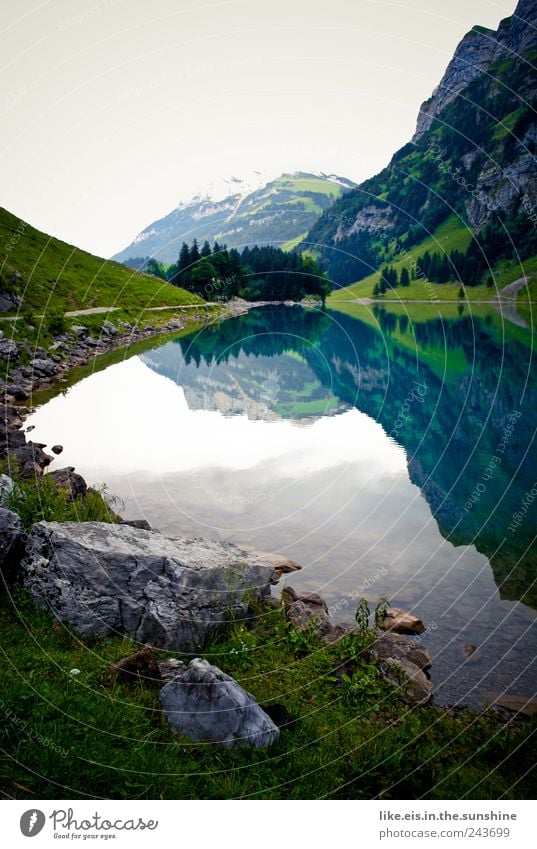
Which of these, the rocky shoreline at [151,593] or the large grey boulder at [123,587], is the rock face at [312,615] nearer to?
the rocky shoreline at [151,593]

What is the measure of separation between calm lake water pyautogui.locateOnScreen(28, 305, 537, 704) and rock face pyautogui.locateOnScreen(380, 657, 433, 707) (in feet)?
1.76

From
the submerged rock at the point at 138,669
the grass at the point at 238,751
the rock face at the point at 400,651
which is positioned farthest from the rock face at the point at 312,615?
the submerged rock at the point at 138,669

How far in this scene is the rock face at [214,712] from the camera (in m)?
7.46

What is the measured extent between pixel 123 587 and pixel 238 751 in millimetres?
4170

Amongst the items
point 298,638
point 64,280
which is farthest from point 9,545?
point 64,280

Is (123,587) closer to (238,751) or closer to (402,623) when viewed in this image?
(238,751)

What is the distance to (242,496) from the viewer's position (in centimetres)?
2230

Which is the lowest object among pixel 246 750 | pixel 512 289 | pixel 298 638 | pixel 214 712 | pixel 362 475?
pixel 298 638

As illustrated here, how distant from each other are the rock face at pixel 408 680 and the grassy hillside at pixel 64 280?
197ft

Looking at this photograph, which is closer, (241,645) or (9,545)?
(9,545)

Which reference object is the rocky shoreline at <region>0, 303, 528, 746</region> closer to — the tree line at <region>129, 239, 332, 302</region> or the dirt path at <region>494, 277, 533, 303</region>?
the tree line at <region>129, 239, 332, 302</region>

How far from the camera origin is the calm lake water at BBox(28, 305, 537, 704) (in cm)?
1438

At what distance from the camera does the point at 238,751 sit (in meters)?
7.29
